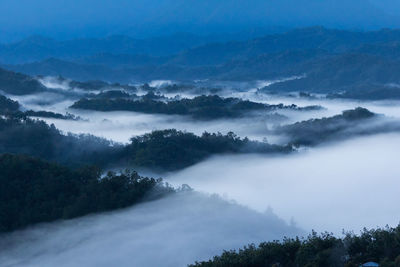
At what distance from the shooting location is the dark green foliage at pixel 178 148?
40.0 metres

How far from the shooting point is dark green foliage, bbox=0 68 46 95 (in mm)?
78562

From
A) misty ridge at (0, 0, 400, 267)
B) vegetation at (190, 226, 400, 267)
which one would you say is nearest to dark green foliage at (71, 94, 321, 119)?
misty ridge at (0, 0, 400, 267)

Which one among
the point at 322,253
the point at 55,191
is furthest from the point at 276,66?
the point at 322,253

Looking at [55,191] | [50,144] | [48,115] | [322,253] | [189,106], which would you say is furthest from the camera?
[189,106]

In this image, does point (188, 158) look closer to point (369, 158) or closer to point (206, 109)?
point (369, 158)

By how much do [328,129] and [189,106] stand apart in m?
16.2

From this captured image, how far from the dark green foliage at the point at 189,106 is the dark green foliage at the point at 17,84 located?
11.4 metres

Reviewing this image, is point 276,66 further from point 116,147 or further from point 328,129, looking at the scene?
point 116,147

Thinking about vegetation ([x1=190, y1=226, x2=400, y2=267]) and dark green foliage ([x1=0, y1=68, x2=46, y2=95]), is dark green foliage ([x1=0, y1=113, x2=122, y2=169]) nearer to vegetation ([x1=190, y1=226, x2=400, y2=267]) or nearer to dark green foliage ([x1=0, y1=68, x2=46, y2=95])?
vegetation ([x1=190, y1=226, x2=400, y2=267])

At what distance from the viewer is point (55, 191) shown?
85.4 feet

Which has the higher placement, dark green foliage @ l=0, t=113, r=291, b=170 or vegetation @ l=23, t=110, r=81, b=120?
vegetation @ l=23, t=110, r=81, b=120

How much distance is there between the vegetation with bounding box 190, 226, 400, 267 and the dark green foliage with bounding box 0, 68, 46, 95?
65.4m

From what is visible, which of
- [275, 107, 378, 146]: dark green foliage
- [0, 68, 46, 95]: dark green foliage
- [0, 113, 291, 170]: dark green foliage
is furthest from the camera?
[0, 68, 46, 95]: dark green foliage

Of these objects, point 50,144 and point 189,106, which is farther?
point 189,106
